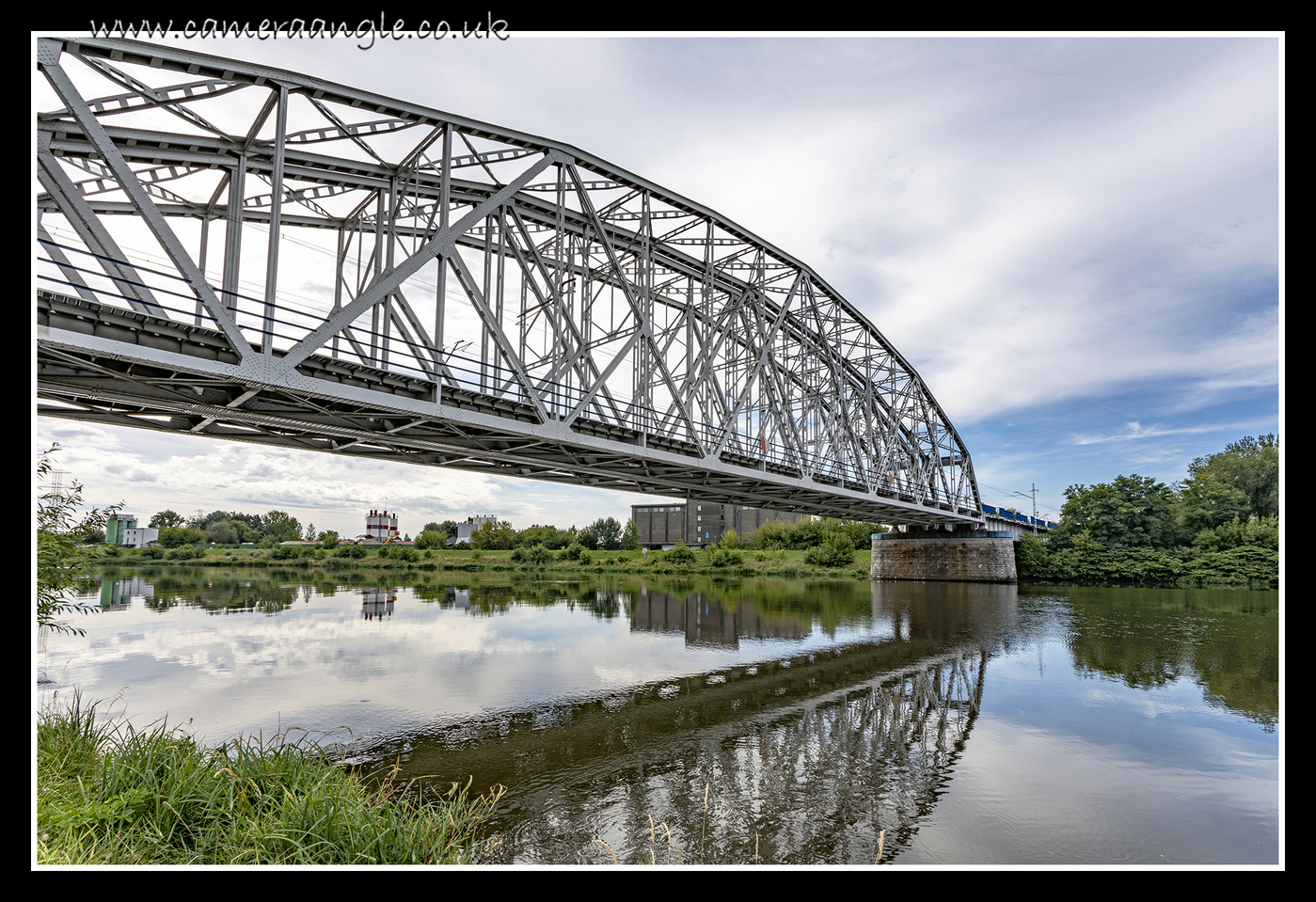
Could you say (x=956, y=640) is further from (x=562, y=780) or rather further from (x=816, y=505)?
(x=562, y=780)

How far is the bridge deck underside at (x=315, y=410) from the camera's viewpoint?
11188 mm

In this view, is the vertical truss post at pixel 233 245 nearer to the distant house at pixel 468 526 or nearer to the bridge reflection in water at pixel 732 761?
the bridge reflection in water at pixel 732 761

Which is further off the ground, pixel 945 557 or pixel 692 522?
pixel 945 557

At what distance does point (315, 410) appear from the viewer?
15.3 metres

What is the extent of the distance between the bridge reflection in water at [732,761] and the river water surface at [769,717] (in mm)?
59

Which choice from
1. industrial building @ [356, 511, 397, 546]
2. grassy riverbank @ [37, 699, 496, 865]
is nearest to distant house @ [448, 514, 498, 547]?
industrial building @ [356, 511, 397, 546]

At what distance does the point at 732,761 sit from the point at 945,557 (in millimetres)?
56090

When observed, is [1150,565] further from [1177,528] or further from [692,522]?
[692,522]

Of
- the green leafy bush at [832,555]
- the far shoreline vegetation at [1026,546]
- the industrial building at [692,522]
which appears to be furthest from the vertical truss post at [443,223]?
the industrial building at [692,522]

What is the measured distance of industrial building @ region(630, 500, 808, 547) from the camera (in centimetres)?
11675

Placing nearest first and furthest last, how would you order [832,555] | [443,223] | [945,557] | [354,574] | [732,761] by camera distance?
[732,761] < [443,223] < [945,557] < [354,574] < [832,555]

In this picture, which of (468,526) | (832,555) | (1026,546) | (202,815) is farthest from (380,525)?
(202,815)

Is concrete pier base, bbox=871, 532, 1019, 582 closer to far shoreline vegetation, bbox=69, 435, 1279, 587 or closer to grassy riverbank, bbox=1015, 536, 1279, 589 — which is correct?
grassy riverbank, bbox=1015, 536, 1279, 589

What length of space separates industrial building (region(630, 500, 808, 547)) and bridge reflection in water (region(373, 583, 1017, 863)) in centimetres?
9421
